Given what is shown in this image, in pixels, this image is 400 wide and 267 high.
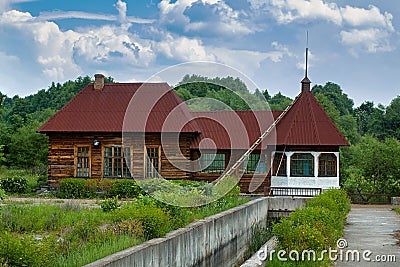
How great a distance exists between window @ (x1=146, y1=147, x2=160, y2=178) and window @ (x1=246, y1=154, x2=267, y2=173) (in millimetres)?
4716

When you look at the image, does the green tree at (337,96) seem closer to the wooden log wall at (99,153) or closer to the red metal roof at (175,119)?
the red metal roof at (175,119)

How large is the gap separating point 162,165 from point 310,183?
24.5ft

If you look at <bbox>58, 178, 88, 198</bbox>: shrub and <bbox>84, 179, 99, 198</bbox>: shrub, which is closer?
<bbox>58, 178, 88, 198</bbox>: shrub

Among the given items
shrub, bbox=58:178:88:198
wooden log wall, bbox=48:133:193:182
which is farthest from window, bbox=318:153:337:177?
shrub, bbox=58:178:88:198

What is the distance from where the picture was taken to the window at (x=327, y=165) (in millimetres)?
32906

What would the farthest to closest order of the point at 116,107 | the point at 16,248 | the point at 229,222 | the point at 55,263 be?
the point at 116,107 → the point at 229,222 → the point at 55,263 → the point at 16,248

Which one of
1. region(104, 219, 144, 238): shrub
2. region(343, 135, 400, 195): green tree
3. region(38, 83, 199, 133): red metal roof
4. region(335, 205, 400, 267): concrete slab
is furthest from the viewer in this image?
region(343, 135, 400, 195): green tree

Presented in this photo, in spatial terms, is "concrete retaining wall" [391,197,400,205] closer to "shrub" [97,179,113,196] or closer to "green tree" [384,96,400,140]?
"shrub" [97,179,113,196]

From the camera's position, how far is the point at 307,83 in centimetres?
3716

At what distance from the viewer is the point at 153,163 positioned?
32938 mm

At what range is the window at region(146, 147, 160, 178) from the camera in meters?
32.9

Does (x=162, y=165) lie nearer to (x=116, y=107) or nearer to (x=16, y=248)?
(x=116, y=107)

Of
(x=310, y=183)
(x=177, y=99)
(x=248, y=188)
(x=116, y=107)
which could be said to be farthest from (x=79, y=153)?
(x=310, y=183)

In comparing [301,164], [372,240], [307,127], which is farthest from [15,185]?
[372,240]
